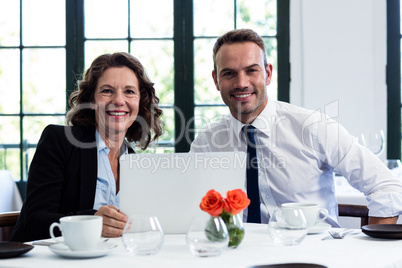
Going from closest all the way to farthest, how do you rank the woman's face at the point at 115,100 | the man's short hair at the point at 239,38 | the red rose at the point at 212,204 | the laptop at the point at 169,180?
the red rose at the point at 212,204, the laptop at the point at 169,180, the woman's face at the point at 115,100, the man's short hair at the point at 239,38

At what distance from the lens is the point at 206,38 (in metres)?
4.31

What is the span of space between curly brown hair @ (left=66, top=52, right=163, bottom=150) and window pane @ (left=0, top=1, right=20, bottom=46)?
217 centimetres

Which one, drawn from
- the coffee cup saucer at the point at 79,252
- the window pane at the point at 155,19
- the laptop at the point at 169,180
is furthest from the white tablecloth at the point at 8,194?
the coffee cup saucer at the point at 79,252

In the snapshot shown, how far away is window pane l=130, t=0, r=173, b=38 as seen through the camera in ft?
14.2

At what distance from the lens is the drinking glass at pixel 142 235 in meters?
1.35

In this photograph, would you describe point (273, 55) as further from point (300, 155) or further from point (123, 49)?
point (300, 155)

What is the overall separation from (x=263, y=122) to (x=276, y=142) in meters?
0.11

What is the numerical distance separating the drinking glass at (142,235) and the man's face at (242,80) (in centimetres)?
115

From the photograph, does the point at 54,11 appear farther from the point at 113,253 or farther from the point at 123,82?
the point at 113,253

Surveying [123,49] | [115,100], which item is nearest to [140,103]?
[115,100]

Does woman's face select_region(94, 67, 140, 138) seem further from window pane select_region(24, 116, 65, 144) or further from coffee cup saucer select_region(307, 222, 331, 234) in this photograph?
window pane select_region(24, 116, 65, 144)

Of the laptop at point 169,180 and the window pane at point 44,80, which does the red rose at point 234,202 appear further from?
the window pane at point 44,80

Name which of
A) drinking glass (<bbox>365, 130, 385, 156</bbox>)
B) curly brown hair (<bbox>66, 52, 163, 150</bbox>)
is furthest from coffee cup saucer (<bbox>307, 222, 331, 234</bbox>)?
drinking glass (<bbox>365, 130, 385, 156</bbox>)

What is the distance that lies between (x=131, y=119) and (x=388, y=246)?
1.31 metres
